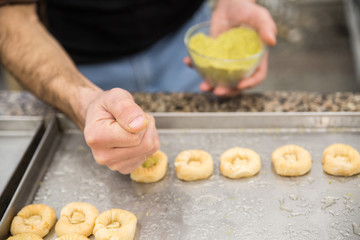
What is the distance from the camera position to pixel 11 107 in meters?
1.75

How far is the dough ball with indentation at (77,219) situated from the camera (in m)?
1.20

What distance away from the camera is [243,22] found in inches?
66.7

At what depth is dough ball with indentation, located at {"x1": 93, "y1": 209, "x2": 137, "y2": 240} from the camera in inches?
45.7

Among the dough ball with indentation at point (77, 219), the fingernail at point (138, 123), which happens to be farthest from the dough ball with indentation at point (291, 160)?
the dough ball with indentation at point (77, 219)

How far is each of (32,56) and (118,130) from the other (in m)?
0.75

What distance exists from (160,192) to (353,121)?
848mm

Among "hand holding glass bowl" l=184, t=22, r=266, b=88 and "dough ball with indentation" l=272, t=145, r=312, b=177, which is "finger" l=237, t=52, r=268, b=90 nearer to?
"hand holding glass bowl" l=184, t=22, r=266, b=88

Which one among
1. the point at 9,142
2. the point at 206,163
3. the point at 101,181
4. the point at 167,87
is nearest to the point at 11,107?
the point at 9,142

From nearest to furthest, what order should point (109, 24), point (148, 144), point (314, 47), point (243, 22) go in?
point (148, 144) → point (243, 22) → point (109, 24) → point (314, 47)

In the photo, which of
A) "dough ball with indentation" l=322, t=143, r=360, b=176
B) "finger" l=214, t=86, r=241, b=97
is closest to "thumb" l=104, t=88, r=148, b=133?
"finger" l=214, t=86, r=241, b=97

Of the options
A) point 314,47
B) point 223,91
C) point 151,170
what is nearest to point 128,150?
point 151,170

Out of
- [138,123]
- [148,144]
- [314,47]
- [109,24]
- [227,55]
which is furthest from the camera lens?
[314,47]

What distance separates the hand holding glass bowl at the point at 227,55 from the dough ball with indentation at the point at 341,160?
458 millimetres

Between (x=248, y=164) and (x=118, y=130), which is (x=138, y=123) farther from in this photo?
(x=248, y=164)
